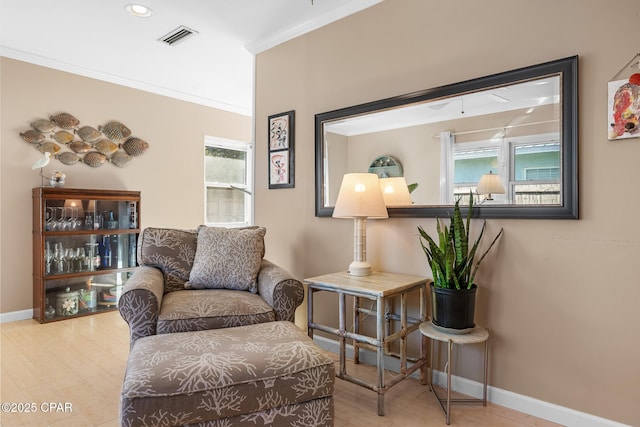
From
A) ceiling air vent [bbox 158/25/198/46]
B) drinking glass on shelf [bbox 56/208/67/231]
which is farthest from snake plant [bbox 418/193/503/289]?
drinking glass on shelf [bbox 56/208/67/231]

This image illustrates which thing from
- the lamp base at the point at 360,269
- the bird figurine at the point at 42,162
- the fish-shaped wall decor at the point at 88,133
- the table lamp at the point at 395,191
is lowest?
the lamp base at the point at 360,269

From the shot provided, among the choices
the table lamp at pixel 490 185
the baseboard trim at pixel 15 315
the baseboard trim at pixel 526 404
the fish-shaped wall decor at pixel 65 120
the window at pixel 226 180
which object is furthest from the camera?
the window at pixel 226 180

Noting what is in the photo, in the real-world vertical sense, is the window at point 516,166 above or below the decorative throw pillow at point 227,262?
→ above

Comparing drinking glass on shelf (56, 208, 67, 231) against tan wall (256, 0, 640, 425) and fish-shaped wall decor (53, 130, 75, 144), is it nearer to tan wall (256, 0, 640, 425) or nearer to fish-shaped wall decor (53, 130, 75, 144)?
fish-shaped wall decor (53, 130, 75, 144)

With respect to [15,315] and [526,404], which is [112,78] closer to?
[15,315]

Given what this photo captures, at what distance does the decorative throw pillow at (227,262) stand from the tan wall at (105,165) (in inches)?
83.3

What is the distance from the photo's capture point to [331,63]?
2.74m

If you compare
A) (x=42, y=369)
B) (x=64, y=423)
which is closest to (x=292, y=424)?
(x=64, y=423)

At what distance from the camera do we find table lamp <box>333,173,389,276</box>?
7.36ft

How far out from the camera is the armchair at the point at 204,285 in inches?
74.8

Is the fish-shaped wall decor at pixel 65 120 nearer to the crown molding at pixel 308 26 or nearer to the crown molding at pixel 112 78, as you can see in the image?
the crown molding at pixel 112 78

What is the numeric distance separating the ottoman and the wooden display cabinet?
8.00 feet

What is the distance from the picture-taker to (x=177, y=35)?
3131mm

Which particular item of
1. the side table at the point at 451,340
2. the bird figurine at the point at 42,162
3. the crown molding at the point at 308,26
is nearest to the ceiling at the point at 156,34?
the crown molding at the point at 308,26
